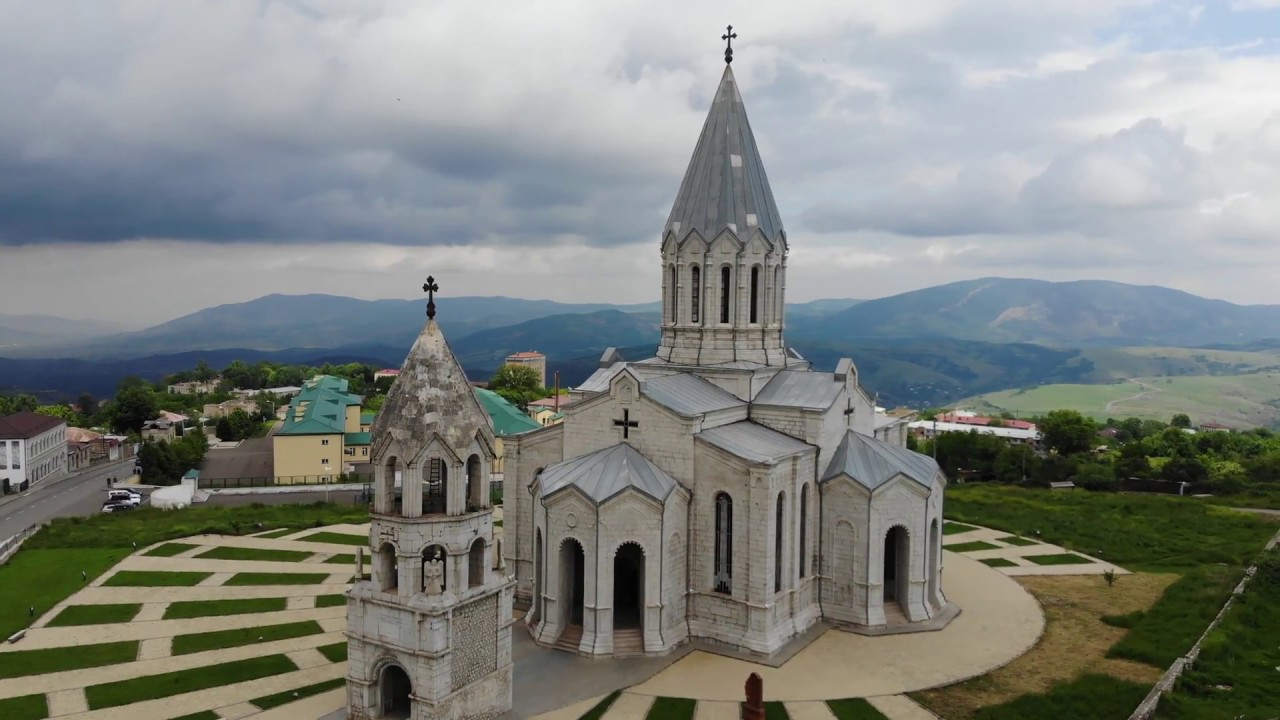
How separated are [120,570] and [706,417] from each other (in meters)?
24.9

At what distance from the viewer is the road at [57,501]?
154 ft

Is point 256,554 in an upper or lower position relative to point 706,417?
lower

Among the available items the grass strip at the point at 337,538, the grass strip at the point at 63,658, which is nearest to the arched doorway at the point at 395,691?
the grass strip at the point at 63,658

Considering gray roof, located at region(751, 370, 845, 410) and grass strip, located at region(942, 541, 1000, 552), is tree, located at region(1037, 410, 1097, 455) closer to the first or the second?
grass strip, located at region(942, 541, 1000, 552)

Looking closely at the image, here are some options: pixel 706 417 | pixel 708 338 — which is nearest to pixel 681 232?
pixel 708 338

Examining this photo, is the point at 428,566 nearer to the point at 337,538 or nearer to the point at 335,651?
the point at 335,651

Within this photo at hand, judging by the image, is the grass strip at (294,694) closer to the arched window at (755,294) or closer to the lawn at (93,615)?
the lawn at (93,615)

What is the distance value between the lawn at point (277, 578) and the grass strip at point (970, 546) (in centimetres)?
2751

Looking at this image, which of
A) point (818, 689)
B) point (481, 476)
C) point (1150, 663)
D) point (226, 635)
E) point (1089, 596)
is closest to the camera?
point (481, 476)

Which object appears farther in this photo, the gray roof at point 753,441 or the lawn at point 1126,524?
the lawn at point 1126,524

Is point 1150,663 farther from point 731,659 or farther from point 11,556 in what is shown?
point 11,556

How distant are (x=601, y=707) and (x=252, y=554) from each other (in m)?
21.8

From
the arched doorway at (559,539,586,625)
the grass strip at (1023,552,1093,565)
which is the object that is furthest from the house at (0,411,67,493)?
the grass strip at (1023,552,1093,565)

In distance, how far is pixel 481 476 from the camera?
19641 millimetres
